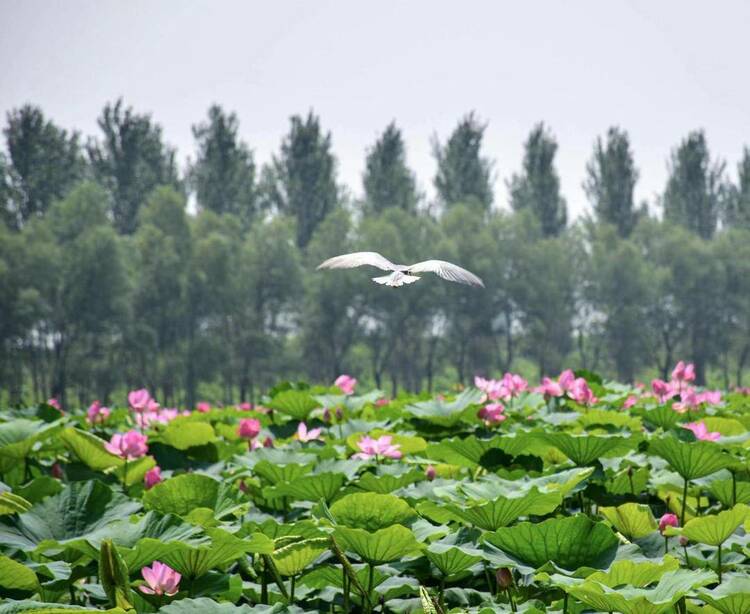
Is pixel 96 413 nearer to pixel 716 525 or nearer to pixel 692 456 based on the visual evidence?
pixel 692 456

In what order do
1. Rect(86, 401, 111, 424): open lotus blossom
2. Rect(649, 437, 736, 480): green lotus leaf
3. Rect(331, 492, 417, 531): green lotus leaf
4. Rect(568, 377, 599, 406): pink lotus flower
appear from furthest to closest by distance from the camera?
Rect(86, 401, 111, 424): open lotus blossom < Rect(568, 377, 599, 406): pink lotus flower < Rect(649, 437, 736, 480): green lotus leaf < Rect(331, 492, 417, 531): green lotus leaf

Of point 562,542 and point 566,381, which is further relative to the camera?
point 566,381

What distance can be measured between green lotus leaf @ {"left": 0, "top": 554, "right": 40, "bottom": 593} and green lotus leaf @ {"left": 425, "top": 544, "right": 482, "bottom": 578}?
2.25ft

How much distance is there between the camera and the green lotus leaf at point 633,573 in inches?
51.9

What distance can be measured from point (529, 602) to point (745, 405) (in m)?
2.83

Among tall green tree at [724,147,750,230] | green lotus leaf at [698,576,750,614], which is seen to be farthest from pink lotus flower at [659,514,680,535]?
tall green tree at [724,147,750,230]

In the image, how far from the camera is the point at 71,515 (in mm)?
1854

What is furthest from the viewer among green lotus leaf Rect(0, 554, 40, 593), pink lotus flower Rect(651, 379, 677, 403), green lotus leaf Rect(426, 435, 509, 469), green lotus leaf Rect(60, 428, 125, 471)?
pink lotus flower Rect(651, 379, 677, 403)

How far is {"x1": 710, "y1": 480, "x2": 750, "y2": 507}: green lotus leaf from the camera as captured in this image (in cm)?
200

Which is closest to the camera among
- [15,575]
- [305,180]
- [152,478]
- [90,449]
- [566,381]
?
[15,575]

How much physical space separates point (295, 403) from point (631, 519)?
1.53 metres

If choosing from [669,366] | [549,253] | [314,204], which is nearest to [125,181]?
[314,204]

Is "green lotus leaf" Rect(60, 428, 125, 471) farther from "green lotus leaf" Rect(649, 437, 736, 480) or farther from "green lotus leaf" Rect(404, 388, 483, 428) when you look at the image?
"green lotus leaf" Rect(649, 437, 736, 480)

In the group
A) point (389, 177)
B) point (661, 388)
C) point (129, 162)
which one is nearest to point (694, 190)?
point (389, 177)
